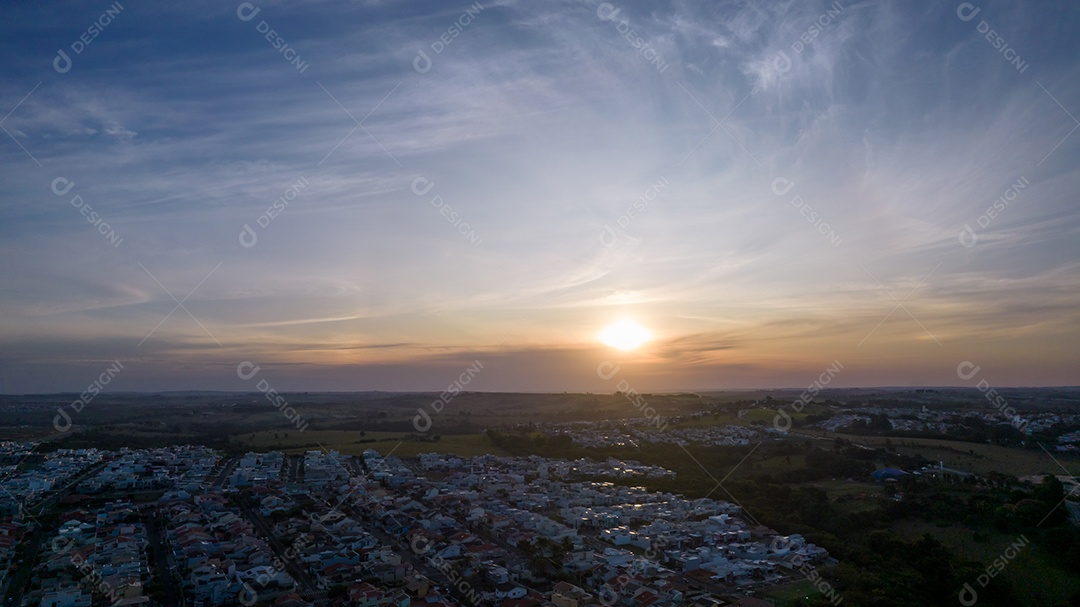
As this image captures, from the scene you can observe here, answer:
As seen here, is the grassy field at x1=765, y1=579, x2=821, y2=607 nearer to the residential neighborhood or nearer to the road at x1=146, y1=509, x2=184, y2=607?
the residential neighborhood

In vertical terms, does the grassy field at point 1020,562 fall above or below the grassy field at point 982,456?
below

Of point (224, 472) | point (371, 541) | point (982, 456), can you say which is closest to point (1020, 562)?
point (982, 456)

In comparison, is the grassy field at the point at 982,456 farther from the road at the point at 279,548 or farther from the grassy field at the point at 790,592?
the road at the point at 279,548

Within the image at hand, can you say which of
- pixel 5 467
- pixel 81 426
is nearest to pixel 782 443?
pixel 5 467

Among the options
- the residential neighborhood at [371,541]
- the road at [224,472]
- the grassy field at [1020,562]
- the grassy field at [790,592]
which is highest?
the road at [224,472]

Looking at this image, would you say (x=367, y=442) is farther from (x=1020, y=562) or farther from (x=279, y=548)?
(x=1020, y=562)

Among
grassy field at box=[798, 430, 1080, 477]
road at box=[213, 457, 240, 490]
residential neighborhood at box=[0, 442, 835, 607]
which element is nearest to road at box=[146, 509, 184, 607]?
residential neighborhood at box=[0, 442, 835, 607]

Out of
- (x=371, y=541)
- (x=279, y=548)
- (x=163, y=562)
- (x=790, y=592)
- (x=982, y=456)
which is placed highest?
(x=163, y=562)

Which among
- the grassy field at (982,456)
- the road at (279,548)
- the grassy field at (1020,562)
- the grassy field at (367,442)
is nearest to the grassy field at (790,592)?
the grassy field at (1020,562)
